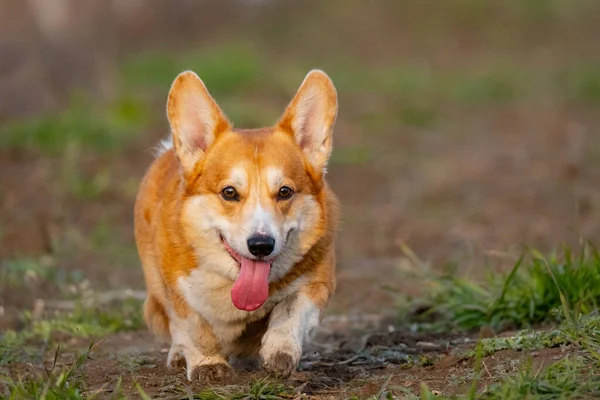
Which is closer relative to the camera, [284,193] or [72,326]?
[284,193]

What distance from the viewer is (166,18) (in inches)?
883

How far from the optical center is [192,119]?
5.17 metres

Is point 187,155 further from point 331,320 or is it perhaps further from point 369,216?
point 369,216

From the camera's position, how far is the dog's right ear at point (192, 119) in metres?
5.12

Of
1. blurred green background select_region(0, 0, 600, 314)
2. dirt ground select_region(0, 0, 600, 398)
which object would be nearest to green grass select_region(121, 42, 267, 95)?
blurred green background select_region(0, 0, 600, 314)

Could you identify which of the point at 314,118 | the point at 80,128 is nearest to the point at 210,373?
the point at 314,118

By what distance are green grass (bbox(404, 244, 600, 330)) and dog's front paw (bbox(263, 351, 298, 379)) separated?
150 cm

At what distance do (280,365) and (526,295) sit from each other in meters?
1.86

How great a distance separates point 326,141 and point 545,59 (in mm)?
15190

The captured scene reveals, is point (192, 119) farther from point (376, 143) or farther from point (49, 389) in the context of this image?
point (376, 143)

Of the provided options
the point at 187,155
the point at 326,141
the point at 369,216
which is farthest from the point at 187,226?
the point at 369,216

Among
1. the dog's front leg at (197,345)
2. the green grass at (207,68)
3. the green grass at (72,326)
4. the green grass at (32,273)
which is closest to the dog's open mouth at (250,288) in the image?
the dog's front leg at (197,345)

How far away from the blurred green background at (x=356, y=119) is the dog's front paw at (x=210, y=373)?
237 centimetres

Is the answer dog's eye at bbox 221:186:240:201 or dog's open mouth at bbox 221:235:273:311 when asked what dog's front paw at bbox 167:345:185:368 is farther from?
dog's eye at bbox 221:186:240:201
